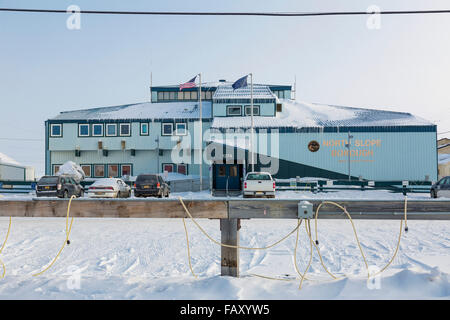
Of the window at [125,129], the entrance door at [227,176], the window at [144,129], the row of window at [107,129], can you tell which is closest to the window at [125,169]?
the row of window at [107,129]

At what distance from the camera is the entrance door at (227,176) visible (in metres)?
29.9

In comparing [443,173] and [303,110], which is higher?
[303,110]

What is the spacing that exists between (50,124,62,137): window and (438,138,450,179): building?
163 feet

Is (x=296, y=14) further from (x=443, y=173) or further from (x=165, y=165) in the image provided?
(x=443, y=173)

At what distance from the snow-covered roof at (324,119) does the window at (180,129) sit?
150 inches

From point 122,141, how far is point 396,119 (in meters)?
29.3

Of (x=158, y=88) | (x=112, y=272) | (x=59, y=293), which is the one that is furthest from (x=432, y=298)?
(x=158, y=88)

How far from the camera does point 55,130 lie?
3803 cm

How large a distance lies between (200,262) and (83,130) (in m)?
34.0

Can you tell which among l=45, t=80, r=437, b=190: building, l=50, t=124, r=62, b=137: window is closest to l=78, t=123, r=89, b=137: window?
l=45, t=80, r=437, b=190: building

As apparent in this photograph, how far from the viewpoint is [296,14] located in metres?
8.48

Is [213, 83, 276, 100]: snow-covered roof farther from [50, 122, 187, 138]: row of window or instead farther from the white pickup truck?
the white pickup truck

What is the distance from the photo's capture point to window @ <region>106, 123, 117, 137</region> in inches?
1483

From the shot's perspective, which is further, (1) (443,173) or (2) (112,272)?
(1) (443,173)
